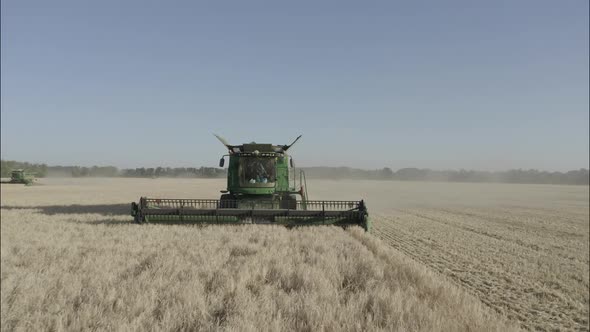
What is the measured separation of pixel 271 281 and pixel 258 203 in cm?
785

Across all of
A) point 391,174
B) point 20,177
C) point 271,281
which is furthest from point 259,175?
point 391,174

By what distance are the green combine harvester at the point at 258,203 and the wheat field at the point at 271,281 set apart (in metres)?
0.58

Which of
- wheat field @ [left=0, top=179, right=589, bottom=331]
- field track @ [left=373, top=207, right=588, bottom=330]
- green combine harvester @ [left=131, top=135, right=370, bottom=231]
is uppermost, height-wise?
green combine harvester @ [left=131, top=135, right=370, bottom=231]

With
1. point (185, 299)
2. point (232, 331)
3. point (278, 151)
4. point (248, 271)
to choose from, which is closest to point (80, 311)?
point (185, 299)

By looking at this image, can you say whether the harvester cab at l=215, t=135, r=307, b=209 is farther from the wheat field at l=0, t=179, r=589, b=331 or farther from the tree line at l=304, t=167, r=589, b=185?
the tree line at l=304, t=167, r=589, b=185

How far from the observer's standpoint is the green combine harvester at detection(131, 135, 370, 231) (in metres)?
11.3

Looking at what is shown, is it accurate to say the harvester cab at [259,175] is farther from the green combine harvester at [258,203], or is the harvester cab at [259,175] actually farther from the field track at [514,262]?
the field track at [514,262]

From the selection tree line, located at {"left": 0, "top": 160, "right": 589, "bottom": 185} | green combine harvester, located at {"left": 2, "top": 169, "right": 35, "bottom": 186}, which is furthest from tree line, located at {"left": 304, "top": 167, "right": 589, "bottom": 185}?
green combine harvester, located at {"left": 2, "top": 169, "right": 35, "bottom": 186}

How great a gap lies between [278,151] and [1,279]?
9.46m

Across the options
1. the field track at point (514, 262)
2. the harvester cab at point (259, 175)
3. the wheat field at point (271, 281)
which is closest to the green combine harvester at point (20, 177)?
the wheat field at point (271, 281)

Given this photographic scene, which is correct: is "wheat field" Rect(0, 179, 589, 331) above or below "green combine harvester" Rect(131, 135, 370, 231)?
below

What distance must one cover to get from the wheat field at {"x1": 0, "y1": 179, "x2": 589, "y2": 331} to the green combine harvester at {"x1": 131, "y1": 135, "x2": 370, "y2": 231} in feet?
1.90

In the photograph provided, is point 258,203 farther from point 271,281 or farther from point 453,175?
point 453,175

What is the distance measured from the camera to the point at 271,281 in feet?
17.4
